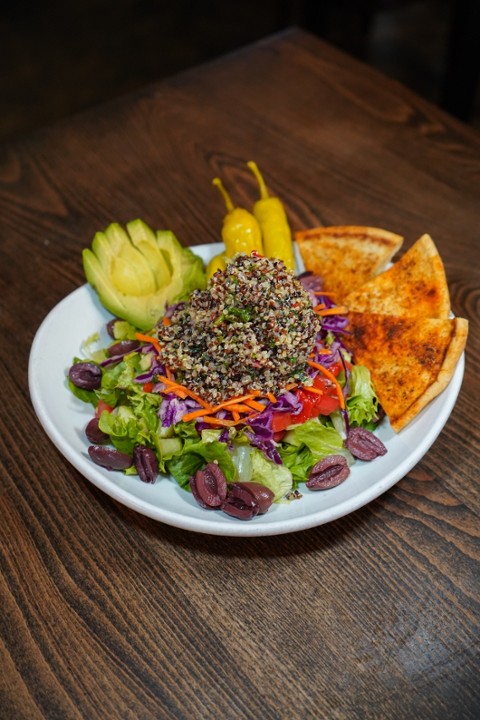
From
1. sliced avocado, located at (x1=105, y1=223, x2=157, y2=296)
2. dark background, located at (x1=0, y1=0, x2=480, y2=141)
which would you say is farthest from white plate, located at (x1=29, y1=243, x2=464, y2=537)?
dark background, located at (x1=0, y1=0, x2=480, y2=141)

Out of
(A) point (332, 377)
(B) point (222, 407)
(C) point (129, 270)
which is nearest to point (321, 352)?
(A) point (332, 377)

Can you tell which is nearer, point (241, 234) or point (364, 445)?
point (364, 445)

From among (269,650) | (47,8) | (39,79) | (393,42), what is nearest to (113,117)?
(269,650)

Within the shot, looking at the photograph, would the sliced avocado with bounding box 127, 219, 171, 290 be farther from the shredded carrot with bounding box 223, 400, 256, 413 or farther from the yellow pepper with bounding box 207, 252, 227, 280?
the shredded carrot with bounding box 223, 400, 256, 413

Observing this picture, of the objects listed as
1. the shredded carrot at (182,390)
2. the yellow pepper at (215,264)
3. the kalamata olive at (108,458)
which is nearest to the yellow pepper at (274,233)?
the yellow pepper at (215,264)

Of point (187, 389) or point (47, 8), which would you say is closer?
point (187, 389)

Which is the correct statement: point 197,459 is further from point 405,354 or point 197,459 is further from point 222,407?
point 405,354

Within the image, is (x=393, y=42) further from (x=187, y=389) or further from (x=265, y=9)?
(x=187, y=389)
